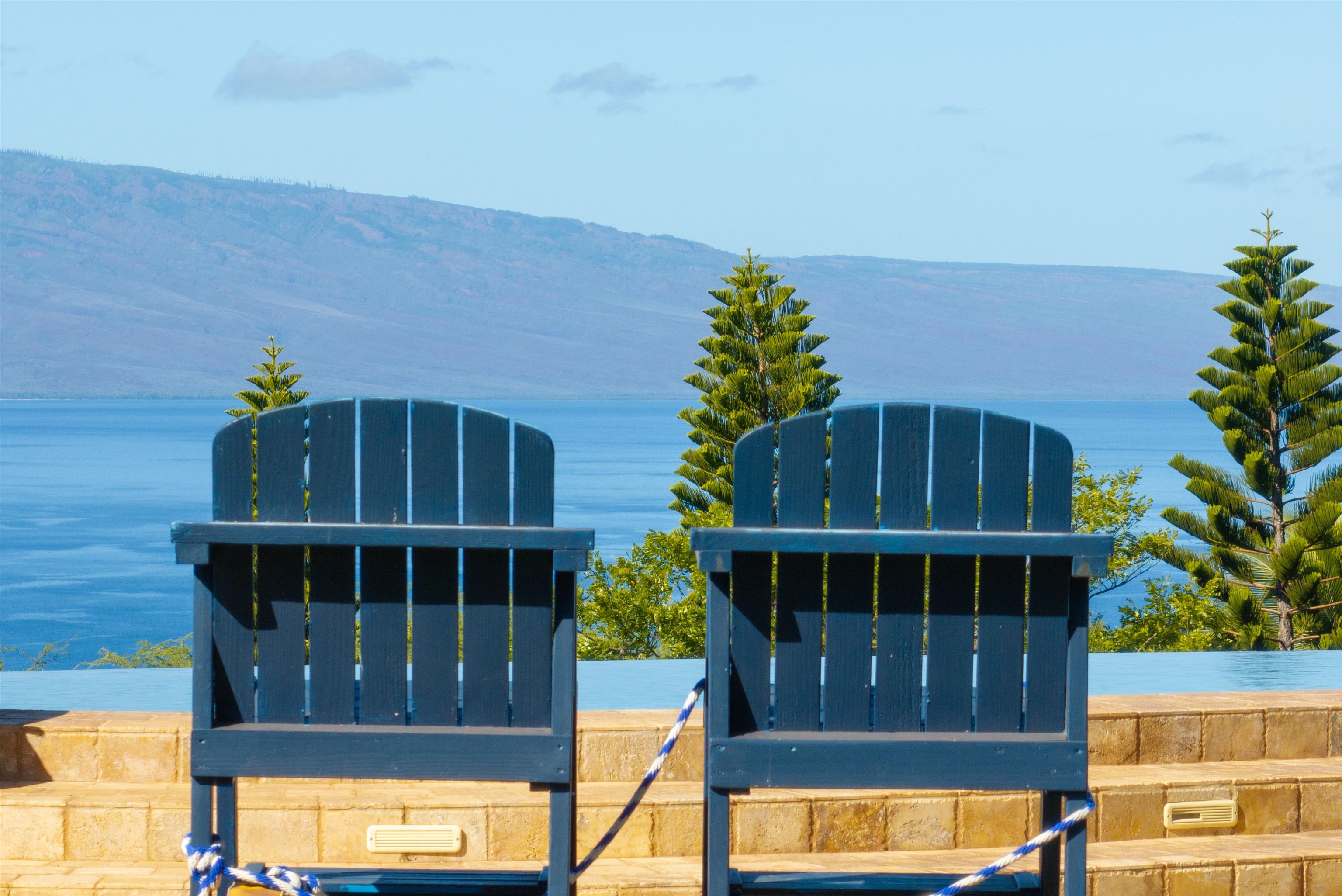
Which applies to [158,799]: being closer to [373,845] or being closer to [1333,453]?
[373,845]

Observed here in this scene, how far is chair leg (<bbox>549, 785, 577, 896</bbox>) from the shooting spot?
9.05 feet

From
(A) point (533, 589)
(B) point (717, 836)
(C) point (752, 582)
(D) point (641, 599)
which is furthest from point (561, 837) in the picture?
(D) point (641, 599)

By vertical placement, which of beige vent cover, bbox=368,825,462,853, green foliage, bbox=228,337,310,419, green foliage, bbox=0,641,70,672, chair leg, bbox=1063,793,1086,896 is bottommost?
green foliage, bbox=0,641,70,672

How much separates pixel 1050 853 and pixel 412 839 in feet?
5.86

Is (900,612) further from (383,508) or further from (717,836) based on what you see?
(383,508)

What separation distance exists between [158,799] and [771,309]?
20.8 meters

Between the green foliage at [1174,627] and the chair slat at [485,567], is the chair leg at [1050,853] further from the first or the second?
the green foliage at [1174,627]

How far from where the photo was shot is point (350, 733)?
2.72 metres

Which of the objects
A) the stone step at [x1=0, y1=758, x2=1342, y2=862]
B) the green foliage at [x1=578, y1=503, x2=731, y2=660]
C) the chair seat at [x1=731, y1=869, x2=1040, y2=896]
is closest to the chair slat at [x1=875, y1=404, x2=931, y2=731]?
the chair seat at [x1=731, y1=869, x2=1040, y2=896]

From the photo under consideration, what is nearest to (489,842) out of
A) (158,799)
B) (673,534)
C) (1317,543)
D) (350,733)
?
(158,799)

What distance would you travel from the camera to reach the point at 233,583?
271cm

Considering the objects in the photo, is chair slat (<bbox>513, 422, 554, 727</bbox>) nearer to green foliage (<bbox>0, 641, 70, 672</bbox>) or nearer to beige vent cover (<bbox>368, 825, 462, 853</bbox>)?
beige vent cover (<bbox>368, 825, 462, 853</bbox>)

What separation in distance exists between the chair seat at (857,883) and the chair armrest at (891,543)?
0.74m

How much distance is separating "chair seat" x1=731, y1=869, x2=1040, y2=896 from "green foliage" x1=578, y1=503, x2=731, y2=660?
57.2 feet
